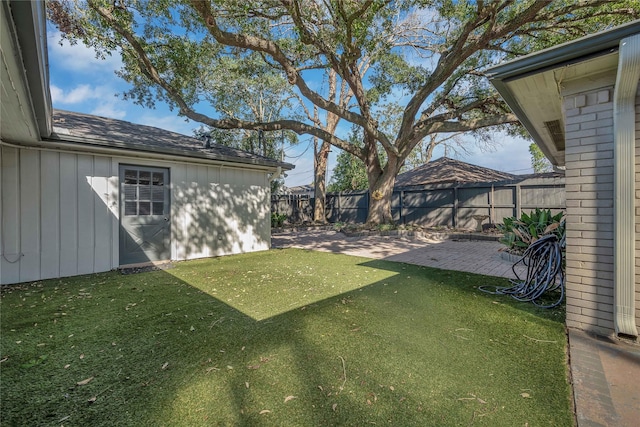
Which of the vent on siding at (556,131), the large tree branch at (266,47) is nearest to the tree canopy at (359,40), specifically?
the large tree branch at (266,47)

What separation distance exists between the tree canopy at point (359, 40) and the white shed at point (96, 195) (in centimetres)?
268

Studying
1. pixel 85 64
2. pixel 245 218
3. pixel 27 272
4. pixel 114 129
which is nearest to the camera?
pixel 27 272

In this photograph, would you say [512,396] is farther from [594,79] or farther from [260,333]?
[594,79]

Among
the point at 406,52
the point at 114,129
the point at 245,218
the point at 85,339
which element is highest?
the point at 406,52

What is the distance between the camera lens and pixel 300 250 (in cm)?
771

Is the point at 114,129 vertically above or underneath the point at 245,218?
above

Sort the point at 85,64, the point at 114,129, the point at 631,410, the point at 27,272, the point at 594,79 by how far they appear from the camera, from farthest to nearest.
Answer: the point at 85,64
the point at 114,129
the point at 27,272
the point at 594,79
the point at 631,410

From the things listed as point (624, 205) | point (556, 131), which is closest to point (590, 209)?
point (624, 205)

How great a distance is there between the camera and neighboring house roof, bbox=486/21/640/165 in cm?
215

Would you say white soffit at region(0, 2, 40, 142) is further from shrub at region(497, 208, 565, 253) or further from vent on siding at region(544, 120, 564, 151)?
shrub at region(497, 208, 565, 253)

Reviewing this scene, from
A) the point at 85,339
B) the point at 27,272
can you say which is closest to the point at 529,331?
the point at 85,339

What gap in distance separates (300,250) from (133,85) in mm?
9580

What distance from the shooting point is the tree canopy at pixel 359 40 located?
6.53 metres

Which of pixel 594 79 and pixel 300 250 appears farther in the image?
pixel 300 250
